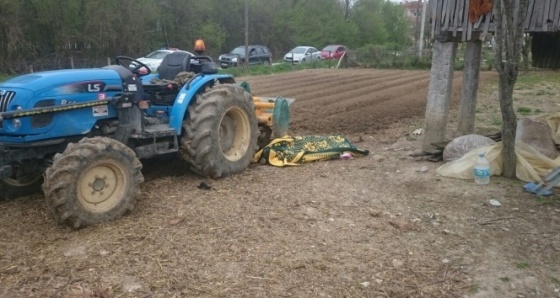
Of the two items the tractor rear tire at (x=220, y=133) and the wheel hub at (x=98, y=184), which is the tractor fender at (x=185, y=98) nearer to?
the tractor rear tire at (x=220, y=133)

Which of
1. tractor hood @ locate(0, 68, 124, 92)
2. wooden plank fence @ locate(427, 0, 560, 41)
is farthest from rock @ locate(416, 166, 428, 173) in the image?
tractor hood @ locate(0, 68, 124, 92)

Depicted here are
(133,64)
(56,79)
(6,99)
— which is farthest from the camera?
(133,64)

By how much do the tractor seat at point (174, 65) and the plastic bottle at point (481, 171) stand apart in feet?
12.1

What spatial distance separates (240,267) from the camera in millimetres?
3947

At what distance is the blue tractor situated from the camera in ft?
14.8

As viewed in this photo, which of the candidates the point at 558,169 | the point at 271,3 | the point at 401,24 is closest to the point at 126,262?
the point at 558,169

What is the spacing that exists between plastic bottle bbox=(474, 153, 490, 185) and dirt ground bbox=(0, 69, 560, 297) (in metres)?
0.10

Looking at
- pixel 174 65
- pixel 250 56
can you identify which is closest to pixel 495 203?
pixel 174 65

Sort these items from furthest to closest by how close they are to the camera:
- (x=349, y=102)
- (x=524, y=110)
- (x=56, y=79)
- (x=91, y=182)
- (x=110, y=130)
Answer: (x=349, y=102), (x=524, y=110), (x=110, y=130), (x=56, y=79), (x=91, y=182)

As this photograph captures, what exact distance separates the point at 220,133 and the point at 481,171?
3.07 metres

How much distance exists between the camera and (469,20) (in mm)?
7145

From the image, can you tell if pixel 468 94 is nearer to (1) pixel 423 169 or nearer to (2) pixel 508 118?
(1) pixel 423 169

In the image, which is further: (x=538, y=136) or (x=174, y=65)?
(x=538, y=136)

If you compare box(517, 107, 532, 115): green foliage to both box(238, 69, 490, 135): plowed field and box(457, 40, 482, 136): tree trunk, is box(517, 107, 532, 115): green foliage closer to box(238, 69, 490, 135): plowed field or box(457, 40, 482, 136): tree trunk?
box(238, 69, 490, 135): plowed field
